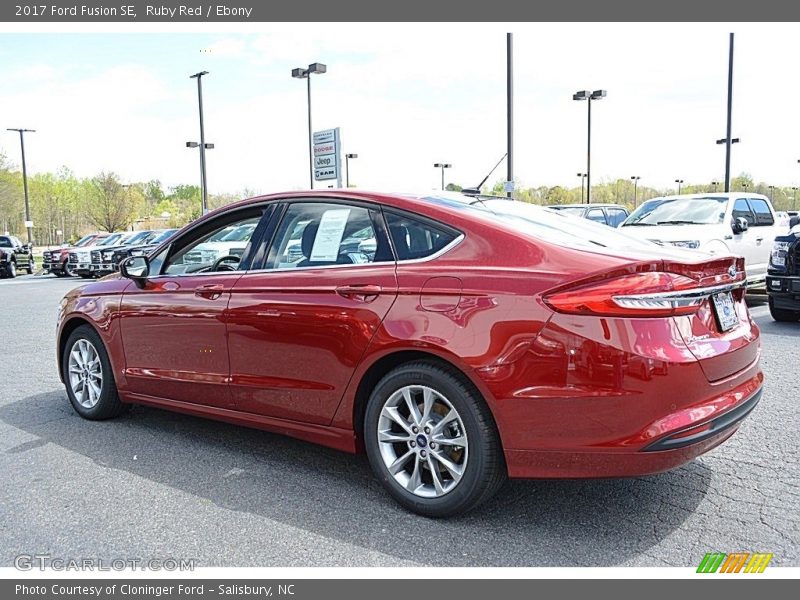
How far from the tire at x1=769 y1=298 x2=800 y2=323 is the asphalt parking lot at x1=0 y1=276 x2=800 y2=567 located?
15.3 ft

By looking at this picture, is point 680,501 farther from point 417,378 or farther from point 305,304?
point 305,304

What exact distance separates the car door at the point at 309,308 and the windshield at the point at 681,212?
8.35 meters

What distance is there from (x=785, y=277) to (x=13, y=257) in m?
27.7

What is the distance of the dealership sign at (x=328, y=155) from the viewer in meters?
19.6

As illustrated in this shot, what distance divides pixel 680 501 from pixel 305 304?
2.16m

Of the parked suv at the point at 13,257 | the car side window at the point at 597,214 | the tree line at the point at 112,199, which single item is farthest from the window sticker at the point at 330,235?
the parked suv at the point at 13,257

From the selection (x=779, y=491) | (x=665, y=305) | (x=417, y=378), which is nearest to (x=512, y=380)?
(x=417, y=378)

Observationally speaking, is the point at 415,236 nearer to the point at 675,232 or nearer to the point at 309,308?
the point at 309,308

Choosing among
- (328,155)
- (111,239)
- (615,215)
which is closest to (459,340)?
(328,155)

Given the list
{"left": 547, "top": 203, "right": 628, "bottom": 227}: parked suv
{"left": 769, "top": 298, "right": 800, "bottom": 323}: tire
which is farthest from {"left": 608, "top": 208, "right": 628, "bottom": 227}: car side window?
{"left": 769, "top": 298, "right": 800, "bottom": 323}: tire

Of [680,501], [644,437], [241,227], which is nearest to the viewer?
[644,437]

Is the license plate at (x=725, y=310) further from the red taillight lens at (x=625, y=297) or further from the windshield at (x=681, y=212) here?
the windshield at (x=681, y=212)

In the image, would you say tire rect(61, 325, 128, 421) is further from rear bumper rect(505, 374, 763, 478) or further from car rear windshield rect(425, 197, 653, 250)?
rear bumper rect(505, 374, 763, 478)

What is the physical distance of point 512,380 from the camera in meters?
3.08
